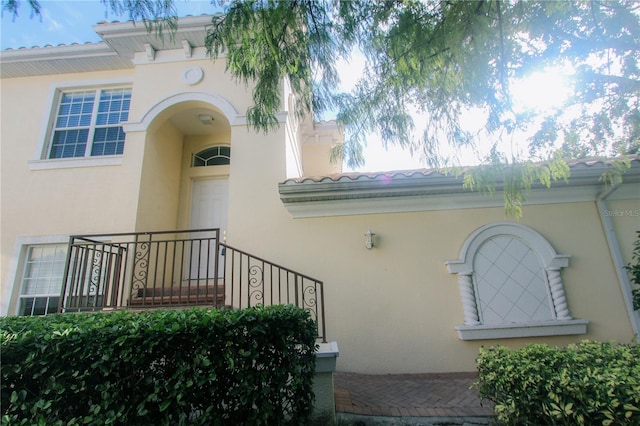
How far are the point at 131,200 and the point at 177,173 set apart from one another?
1.55 metres

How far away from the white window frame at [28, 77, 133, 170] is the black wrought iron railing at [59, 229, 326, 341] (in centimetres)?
178

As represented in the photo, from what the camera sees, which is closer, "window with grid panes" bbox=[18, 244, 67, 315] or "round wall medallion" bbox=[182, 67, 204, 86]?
"window with grid panes" bbox=[18, 244, 67, 315]

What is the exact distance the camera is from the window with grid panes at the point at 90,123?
7.21 m

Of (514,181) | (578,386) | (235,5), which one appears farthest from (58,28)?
(578,386)

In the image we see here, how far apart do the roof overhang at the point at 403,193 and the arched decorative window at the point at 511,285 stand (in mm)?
673

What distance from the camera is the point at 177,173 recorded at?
25.6 ft

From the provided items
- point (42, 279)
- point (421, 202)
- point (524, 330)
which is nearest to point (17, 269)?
point (42, 279)

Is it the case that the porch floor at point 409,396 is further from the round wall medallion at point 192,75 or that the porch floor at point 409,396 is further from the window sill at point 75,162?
the round wall medallion at point 192,75

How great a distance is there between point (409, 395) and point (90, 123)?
8370 mm

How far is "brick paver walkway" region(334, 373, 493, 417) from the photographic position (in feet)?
11.4

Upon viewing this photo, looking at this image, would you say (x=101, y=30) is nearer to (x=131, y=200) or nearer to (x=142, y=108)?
(x=142, y=108)

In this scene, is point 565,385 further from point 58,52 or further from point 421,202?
point 58,52

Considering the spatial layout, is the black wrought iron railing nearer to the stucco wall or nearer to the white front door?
the stucco wall

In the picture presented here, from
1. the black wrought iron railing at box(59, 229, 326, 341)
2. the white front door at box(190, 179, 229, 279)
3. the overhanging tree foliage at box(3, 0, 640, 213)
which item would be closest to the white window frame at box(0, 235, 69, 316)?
the black wrought iron railing at box(59, 229, 326, 341)
